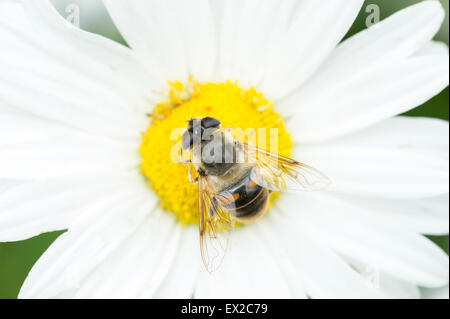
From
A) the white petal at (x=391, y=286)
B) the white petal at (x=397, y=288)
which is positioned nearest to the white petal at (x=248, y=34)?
the white petal at (x=391, y=286)

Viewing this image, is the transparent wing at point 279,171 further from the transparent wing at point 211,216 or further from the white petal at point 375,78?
the white petal at point 375,78

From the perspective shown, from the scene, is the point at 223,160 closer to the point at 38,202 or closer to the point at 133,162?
the point at 133,162

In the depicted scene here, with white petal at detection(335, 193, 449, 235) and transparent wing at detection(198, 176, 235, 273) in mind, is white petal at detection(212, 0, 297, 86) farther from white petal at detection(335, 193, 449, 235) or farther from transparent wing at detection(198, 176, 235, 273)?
white petal at detection(335, 193, 449, 235)

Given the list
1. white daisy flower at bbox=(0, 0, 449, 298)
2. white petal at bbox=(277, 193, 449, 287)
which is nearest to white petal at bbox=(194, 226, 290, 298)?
white daisy flower at bbox=(0, 0, 449, 298)

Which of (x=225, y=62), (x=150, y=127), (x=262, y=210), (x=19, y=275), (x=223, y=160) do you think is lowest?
(x=19, y=275)

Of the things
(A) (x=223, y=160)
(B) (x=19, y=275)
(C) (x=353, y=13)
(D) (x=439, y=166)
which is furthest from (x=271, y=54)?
(B) (x=19, y=275)

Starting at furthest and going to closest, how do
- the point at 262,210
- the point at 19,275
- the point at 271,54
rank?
the point at 19,275
the point at 271,54
the point at 262,210
